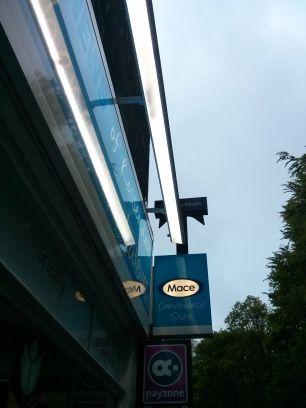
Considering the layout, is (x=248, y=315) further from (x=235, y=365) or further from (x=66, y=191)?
(x=66, y=191)

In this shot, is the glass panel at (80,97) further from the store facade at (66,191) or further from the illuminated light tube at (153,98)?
the illuminated light tube at (153,98)

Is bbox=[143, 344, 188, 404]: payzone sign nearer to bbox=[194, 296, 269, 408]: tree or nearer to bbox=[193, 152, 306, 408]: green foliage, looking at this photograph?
bbox=[193, 152, 306, 408]: green foliage

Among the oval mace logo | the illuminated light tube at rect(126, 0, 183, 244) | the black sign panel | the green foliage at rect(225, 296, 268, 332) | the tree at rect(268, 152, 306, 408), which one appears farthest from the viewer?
the green foliage at rect(225, 296, 268, 332)

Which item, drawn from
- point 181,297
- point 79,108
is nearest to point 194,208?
point 181,297

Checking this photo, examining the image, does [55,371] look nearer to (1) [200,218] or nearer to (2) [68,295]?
(2) [68,295]

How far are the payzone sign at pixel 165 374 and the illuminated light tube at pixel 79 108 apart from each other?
236 cm

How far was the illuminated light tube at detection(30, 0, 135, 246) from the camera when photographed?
237cm

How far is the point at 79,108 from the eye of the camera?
2.82 meters

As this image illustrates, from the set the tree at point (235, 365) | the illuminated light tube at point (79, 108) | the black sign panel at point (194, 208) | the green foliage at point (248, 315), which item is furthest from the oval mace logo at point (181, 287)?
the green foliage at point (248, 315)

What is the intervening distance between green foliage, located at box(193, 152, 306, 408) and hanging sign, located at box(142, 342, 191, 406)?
9.12 meters

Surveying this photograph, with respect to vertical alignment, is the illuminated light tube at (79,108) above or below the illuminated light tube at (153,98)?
below

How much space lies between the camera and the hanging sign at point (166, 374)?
505cm

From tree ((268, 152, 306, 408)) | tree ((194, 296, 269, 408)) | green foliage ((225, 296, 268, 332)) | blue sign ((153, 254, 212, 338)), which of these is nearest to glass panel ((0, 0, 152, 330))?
blue sign ((153, 254, 212, 338))

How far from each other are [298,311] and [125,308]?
10.6 meters
